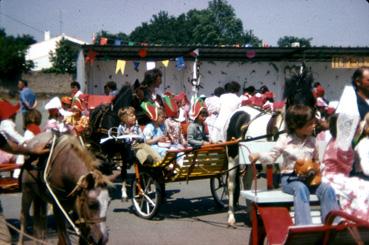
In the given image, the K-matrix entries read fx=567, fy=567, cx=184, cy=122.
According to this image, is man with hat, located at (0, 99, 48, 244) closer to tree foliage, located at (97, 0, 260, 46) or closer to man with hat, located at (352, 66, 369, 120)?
man with hat, located at (352, 66, 369, 120)

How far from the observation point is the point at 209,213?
376 inches

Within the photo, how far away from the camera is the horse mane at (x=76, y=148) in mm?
5262

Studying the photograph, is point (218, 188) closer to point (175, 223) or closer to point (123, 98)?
point (175, 223)

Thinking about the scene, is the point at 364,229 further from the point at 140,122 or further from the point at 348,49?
the point at 348,49

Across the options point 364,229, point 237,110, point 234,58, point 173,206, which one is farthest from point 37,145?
point 234,58

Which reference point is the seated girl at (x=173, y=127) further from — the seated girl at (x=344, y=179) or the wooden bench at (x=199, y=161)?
the seated girl at (x=344, y=179)

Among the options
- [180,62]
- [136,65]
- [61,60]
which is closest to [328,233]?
[180,62]

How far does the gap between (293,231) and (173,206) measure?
19.7 ft

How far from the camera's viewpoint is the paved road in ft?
25.7

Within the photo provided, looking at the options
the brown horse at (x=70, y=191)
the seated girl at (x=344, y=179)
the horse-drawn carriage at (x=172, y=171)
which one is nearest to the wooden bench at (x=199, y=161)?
the horse-drawn carriage at (x=172, y=171)

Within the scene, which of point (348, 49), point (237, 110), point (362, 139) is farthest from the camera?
point (348, 49)

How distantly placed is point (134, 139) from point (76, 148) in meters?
3.79

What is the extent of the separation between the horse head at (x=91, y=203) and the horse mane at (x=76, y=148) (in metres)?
0.27

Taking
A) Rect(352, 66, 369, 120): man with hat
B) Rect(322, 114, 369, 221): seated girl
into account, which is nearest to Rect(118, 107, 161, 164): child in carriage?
Rect(352, 66, 369, 120): man with hat
